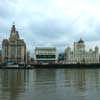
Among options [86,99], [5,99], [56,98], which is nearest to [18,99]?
[5,99]

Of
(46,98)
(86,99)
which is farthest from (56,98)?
(86,99)

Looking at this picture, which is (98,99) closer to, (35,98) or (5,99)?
(35,98)

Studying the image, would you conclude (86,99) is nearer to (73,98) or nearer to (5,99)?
(73,98)

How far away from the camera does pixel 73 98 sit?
21.9 m

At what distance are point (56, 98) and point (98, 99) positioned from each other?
315cm

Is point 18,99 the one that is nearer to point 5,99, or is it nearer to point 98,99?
point 5,99

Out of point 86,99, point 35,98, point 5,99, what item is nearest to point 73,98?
point 86,99

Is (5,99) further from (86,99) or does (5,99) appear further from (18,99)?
Answer: (86,99)

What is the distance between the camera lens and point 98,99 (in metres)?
20.9

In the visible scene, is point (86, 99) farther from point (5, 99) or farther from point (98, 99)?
point (5, 99)

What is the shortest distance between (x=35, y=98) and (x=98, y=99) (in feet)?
15.3

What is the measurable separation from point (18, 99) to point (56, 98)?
9.34ft

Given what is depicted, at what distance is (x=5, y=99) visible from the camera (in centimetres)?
2142

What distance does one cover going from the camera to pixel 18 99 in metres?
21.4
